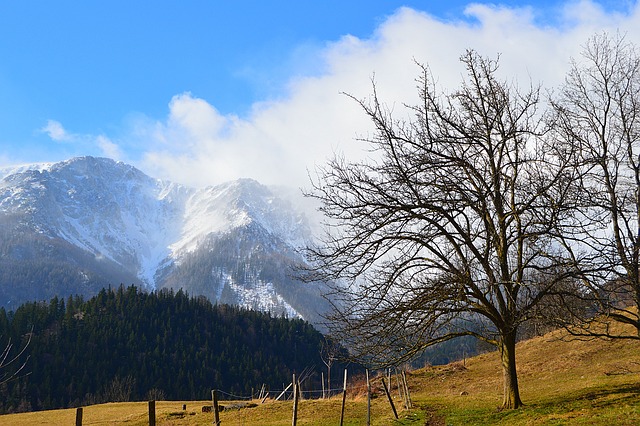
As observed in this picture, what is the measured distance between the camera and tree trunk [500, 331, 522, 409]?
1708 cm

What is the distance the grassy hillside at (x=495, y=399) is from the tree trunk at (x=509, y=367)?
23.0 inches

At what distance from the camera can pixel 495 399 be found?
25281 mm

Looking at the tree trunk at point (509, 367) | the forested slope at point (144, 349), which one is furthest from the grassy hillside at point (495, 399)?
the forested slope at point (144, 349)

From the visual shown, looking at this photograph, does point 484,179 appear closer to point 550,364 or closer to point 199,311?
point 550,364

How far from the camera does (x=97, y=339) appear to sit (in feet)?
440

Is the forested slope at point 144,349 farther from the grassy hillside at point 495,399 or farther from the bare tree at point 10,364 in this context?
the grassy hillside at point 495,399

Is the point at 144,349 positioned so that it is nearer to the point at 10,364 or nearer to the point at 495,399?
the point at 10,364

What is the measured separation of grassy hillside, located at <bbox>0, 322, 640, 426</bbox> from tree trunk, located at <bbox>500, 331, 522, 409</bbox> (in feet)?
1.92

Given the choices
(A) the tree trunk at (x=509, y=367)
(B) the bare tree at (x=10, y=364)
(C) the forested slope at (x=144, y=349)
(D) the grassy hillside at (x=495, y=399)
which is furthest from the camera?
(C) the forested slope at (x=144, y=349)

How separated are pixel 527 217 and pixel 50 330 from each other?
14145 centimetres

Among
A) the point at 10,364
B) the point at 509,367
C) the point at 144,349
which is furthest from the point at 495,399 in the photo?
the point at 144,349

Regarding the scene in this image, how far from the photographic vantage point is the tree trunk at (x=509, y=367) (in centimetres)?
1708

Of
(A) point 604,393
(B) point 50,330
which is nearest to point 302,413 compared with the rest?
(A) point 604,393

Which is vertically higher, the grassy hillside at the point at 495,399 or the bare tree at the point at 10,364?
the bare tree at the point at 10,364
